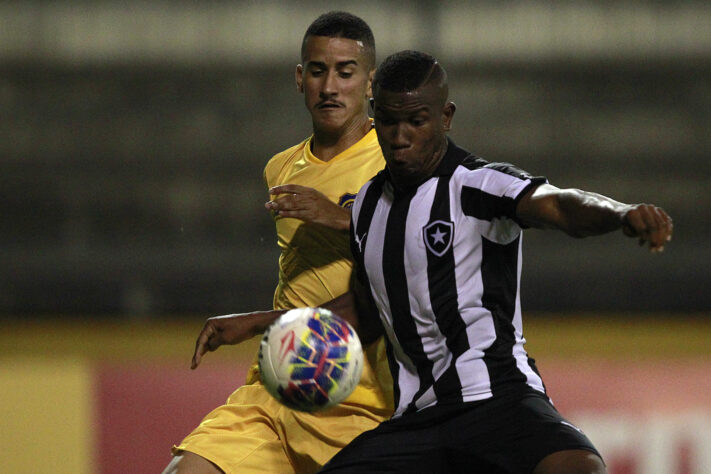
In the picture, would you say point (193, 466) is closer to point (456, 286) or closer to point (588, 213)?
point (456, 286)

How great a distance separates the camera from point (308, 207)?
130 inches

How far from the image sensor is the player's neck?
3.68 metres

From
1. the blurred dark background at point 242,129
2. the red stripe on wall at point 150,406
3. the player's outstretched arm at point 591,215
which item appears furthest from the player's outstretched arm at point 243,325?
the blurred dark background at point 242,129

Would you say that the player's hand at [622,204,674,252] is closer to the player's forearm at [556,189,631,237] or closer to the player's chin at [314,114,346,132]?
the player's forearm at [556,189,631,237]

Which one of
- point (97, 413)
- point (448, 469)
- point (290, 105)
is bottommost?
point (97, 413)

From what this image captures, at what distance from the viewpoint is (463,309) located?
3.02 m

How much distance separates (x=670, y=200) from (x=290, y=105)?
219cm

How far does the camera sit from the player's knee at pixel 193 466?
335 centimetres

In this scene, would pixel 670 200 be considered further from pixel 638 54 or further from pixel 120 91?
pixel 120 91

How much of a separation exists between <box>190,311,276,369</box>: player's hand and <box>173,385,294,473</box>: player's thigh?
0.24 meters

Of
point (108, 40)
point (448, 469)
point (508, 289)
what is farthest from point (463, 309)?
point (108, 40)

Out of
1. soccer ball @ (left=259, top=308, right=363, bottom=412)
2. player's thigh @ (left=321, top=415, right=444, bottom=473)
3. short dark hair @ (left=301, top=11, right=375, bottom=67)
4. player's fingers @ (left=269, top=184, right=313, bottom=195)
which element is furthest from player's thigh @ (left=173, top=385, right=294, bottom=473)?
short dark hair @ (left=301, top=11, right=375, bottom=67)

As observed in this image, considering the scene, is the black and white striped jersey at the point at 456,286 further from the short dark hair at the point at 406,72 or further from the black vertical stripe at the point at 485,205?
the short dark hair at the point at 406,72

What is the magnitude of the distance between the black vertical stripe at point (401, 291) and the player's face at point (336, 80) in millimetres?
547
